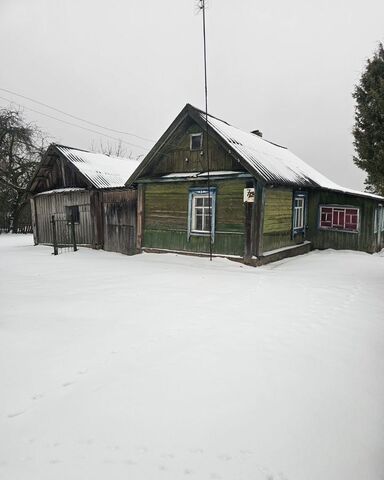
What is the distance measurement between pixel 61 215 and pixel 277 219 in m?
10.7

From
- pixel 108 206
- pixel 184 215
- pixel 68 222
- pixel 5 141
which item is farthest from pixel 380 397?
pixel 5 141

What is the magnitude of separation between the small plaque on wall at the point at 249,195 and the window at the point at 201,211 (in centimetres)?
131

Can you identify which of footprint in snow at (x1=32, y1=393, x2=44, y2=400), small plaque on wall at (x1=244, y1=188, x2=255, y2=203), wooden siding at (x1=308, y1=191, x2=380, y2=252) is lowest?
footprint in snow at (x1=32, y1=393, x2=44, y2=400)

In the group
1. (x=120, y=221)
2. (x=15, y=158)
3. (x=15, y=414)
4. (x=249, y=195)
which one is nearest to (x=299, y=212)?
(x=249, y=195)

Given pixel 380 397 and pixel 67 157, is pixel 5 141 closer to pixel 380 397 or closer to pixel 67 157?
pixel 67 157

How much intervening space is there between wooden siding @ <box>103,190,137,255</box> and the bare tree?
44.0ft

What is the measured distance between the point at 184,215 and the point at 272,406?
348 inches

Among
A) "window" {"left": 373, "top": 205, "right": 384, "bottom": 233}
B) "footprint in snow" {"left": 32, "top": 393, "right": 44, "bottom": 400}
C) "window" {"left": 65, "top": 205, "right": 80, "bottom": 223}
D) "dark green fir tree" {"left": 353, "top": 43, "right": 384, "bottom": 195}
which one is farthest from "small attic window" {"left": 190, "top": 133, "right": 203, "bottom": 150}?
"footprint in snow" {"left": 32, "top": 393, "right": 44, "bottom": 400}

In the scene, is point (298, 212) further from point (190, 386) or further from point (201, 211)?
point (190, 386)

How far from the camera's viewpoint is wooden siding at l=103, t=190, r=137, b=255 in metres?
12.8

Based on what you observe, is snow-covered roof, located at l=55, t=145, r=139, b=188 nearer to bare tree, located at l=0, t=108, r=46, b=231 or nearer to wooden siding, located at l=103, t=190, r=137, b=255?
Answer: wooden siding, located at l=103, t=190, r=137, b=255

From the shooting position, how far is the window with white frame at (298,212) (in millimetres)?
12531

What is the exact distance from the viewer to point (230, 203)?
33.9 ft

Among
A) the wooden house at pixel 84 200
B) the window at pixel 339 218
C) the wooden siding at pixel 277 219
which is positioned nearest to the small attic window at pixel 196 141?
the wooden siding at pixel 277 219
